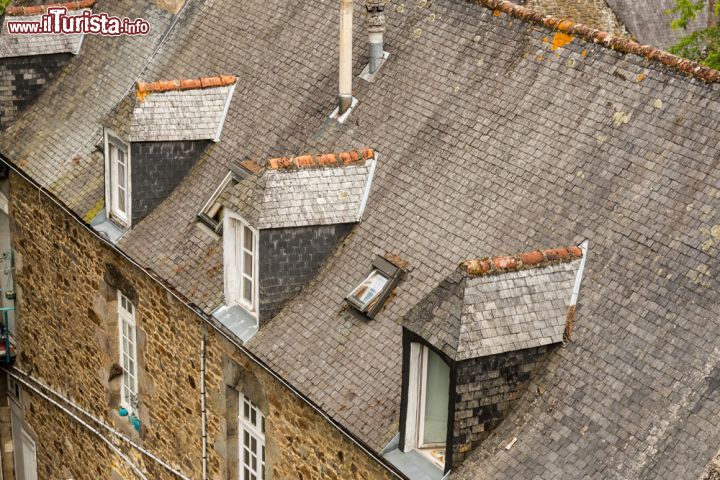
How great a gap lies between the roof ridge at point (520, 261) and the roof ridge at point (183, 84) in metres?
6.10

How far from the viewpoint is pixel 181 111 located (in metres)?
16.5

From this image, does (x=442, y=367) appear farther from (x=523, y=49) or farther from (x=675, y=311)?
(x=523, y=49)

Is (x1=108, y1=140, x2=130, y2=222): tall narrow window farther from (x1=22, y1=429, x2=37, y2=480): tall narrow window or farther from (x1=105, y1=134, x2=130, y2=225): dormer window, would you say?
(x1=22, y1=429, x2=37, y2=480): tall narrow window

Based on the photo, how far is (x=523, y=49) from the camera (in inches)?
541

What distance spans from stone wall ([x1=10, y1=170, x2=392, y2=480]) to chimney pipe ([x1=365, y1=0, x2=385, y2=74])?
3.52m

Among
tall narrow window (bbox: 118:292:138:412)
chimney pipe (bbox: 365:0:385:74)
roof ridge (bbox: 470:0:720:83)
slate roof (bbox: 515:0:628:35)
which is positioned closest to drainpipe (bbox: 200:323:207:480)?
tall narrow window (bbox: 118:292:138:412)

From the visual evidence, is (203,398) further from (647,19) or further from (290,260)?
(647,19)

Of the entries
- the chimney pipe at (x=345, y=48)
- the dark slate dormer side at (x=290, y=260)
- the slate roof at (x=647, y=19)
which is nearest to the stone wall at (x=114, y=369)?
the dark slate dormer side at (x=290, y=260)

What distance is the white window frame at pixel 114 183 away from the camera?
16562 millimetres

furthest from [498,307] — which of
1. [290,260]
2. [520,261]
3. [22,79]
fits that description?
[22,79]

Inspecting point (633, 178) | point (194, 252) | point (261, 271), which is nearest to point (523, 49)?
point (633, 178)

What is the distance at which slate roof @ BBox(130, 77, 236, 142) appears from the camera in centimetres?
1627

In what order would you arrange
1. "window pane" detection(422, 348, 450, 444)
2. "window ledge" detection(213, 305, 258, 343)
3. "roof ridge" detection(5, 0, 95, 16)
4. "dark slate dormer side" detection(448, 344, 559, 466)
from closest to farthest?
"dark slate dormer side" detection(448, 344, 559, 466) → "window pane" detection(422, 348, 450, 444) → "window ledge" detection(213, 305, 258, 343) → "roof ridge" detection(5, 0, 95, 16)

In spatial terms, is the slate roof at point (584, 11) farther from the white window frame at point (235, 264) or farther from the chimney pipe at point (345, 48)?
the white window frame at point (235, 264)
